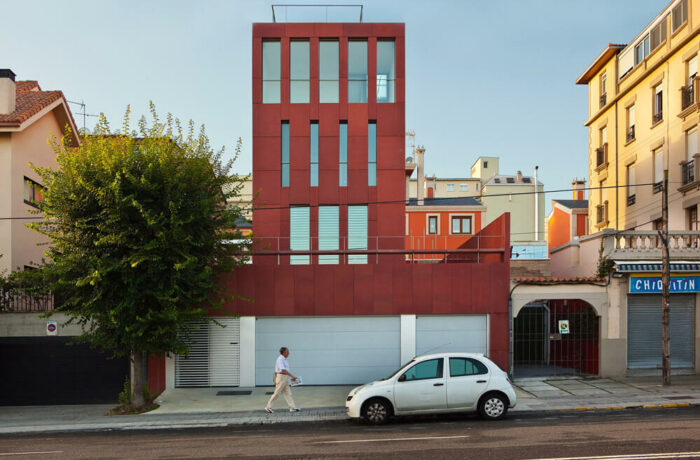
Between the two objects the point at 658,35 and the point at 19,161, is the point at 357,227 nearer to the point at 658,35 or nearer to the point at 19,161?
the point at 19,161

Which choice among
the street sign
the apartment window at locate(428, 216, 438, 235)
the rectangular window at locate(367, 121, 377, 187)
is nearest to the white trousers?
the street sign

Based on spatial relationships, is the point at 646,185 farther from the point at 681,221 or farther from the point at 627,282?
the point at 627,282

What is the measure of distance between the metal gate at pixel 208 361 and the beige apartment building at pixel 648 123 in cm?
1382

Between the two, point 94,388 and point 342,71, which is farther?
point 342,71

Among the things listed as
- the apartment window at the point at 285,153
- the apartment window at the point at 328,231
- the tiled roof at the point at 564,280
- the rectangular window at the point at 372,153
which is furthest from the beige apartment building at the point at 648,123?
the apartment window at the point at 285,153

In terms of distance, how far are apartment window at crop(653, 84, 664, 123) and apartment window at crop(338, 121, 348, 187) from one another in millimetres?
14657

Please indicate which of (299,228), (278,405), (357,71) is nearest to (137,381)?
(278,405)

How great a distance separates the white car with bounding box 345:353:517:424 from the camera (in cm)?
1205

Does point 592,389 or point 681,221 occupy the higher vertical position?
point 681,221

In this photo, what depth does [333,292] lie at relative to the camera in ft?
57.1

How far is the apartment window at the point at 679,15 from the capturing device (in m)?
22.6

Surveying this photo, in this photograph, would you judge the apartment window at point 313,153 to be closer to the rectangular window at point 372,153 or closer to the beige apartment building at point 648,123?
the rectangular window at point 372,153

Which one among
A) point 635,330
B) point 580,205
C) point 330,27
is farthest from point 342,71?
point 580,205

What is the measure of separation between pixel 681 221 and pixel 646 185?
146 inches
